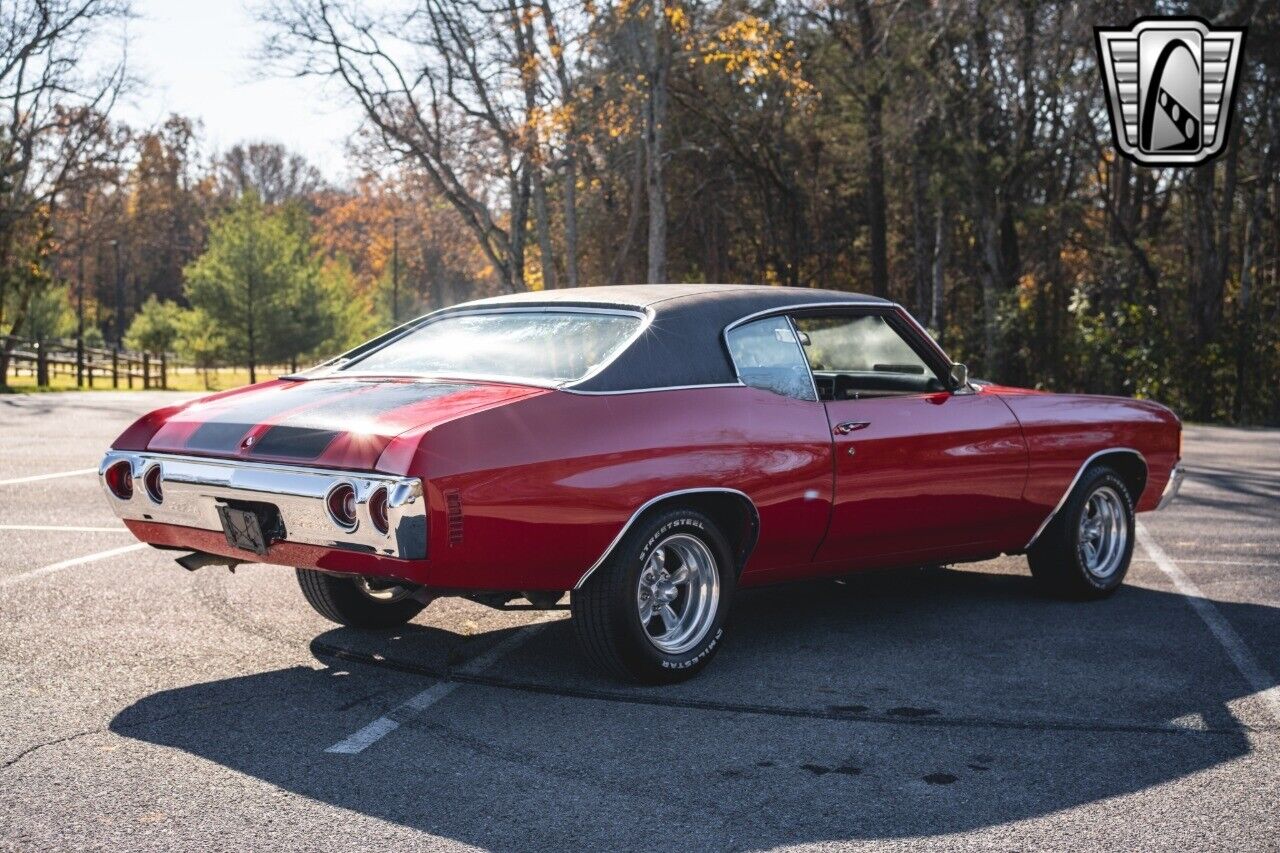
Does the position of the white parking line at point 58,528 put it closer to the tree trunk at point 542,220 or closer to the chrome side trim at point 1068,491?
the chrome side trim at point 1068,491

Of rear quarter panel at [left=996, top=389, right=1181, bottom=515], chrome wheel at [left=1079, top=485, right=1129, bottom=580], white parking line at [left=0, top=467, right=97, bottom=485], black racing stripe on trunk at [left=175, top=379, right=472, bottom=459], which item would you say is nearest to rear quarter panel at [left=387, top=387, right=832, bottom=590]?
black racing stripe on trunk at [left=175, top=379, right=472, bottom=459]

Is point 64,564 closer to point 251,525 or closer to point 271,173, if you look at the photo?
point 251,525

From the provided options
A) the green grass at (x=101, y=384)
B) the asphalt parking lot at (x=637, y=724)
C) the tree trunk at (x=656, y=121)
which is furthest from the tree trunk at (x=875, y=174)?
the asphalt parking lot at (x=637, y=724)

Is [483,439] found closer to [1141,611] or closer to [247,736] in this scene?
[247,736]

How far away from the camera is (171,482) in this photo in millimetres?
5293

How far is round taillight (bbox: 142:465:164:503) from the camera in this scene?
5.35m

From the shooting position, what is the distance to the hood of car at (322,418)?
4.86m

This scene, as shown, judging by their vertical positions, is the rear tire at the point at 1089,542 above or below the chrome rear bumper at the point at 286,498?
Result: below

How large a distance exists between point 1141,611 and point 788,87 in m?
26.0

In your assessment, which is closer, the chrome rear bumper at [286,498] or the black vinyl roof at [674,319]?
the chrome rear bumper at [286,498]

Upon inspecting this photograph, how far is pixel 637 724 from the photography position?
487 cm

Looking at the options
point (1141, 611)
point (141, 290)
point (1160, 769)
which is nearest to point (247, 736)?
point (1160, 769)

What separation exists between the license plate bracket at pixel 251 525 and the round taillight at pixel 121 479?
1.79 feet

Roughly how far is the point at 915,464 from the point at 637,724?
208cm
